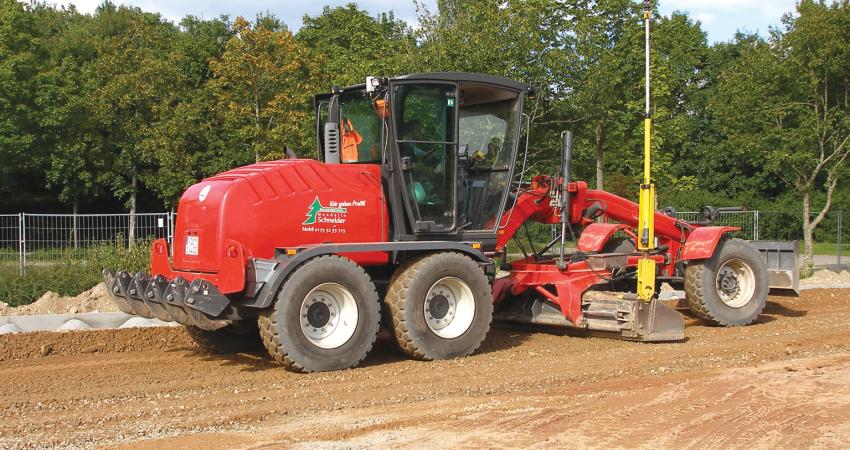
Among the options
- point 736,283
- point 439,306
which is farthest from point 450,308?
point 736,283

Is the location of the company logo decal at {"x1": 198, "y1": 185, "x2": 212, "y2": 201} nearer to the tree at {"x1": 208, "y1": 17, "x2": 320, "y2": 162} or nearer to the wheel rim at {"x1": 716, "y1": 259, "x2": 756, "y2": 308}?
the wheel rim at {"x1": 716, "y1": 259, "x2": 756, "y2": 308}

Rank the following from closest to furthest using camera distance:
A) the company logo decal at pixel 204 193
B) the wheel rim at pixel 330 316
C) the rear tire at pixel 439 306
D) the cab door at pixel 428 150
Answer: the wheel rim at pixel 330 316 → the company logo decal at pixel 204 193 → the rear tire at pixel 439 306 → the cab door at pixel 428 150

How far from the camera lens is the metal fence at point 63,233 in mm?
15695

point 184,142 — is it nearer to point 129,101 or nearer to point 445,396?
point 129,101

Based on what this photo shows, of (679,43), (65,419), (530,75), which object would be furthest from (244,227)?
(679,43)

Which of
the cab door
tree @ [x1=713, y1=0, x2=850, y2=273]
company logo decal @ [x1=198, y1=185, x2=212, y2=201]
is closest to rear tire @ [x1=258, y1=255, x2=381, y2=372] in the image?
the cab door

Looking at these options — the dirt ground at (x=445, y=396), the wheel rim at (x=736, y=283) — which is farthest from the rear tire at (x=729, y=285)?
the dirt ground at (x=445, y=396)

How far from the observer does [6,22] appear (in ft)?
95.2

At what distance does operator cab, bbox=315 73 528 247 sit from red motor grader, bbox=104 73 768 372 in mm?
16

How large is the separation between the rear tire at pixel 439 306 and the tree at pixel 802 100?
13.1m

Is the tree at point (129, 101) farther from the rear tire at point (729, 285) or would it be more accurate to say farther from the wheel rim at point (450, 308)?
the rear tire at point (729, 285)

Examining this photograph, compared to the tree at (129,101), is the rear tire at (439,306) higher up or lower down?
lower down

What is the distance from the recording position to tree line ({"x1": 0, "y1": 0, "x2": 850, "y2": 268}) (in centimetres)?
1986

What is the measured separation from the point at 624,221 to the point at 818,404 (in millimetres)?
4874
